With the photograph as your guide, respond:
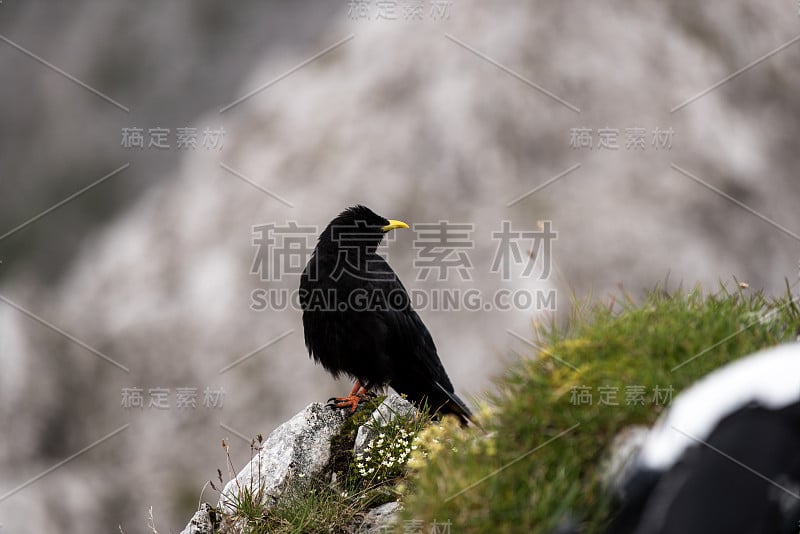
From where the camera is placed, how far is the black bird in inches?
279

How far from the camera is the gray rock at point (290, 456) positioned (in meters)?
6.21

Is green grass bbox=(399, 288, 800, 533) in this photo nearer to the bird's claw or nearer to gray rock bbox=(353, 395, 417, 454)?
gray rock bbox=(353, 395, 417, 454)

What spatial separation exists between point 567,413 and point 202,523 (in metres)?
3.47

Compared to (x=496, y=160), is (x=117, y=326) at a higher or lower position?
lower

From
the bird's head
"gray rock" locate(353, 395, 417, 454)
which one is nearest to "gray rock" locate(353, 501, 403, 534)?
"gray rock" locate(353, 395, 417, 454)

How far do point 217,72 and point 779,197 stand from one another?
1831cm

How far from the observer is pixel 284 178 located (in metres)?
24.0

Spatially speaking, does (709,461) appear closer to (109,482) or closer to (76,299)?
(109,482)

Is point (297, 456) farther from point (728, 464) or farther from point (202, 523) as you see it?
point (728, 464)

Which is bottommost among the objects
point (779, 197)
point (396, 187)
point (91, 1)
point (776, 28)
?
point (779, 197)

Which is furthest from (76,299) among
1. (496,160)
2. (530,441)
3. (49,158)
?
(530,441)

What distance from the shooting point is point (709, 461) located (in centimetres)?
343

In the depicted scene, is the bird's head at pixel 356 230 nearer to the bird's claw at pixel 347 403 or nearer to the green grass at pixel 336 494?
the bird's claw at pixel 347 403

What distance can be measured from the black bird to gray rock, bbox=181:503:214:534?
145 cm
